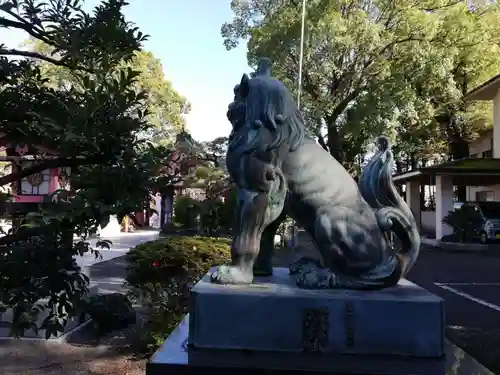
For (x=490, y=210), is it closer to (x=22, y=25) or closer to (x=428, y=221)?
(x=428, y=221)

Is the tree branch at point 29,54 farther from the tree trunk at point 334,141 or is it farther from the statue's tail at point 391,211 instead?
the tree trunk at point 334,141

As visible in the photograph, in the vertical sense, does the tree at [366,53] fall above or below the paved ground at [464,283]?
above

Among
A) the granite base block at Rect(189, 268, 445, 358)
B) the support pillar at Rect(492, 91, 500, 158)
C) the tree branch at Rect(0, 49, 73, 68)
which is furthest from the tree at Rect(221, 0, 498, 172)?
the granite base block at Rect(189, 268, 445, 358)

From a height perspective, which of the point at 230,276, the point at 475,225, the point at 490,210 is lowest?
the point at 230,276

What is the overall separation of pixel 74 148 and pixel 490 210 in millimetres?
19304

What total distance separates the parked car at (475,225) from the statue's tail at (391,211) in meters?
16.9

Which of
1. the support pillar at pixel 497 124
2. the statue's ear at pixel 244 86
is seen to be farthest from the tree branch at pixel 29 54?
the support pillar at pixel 497 124

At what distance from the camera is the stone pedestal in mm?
2227

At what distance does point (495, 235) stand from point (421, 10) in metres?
8.55

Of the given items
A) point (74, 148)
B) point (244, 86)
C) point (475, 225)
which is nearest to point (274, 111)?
point (244, 86)

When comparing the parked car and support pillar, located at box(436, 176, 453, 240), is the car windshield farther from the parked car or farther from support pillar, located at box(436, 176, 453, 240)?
support pillar, located at box(436, 176, 453, 240)

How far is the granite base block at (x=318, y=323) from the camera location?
2238 millimetres

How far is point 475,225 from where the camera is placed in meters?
18.2

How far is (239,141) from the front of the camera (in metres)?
2.56
